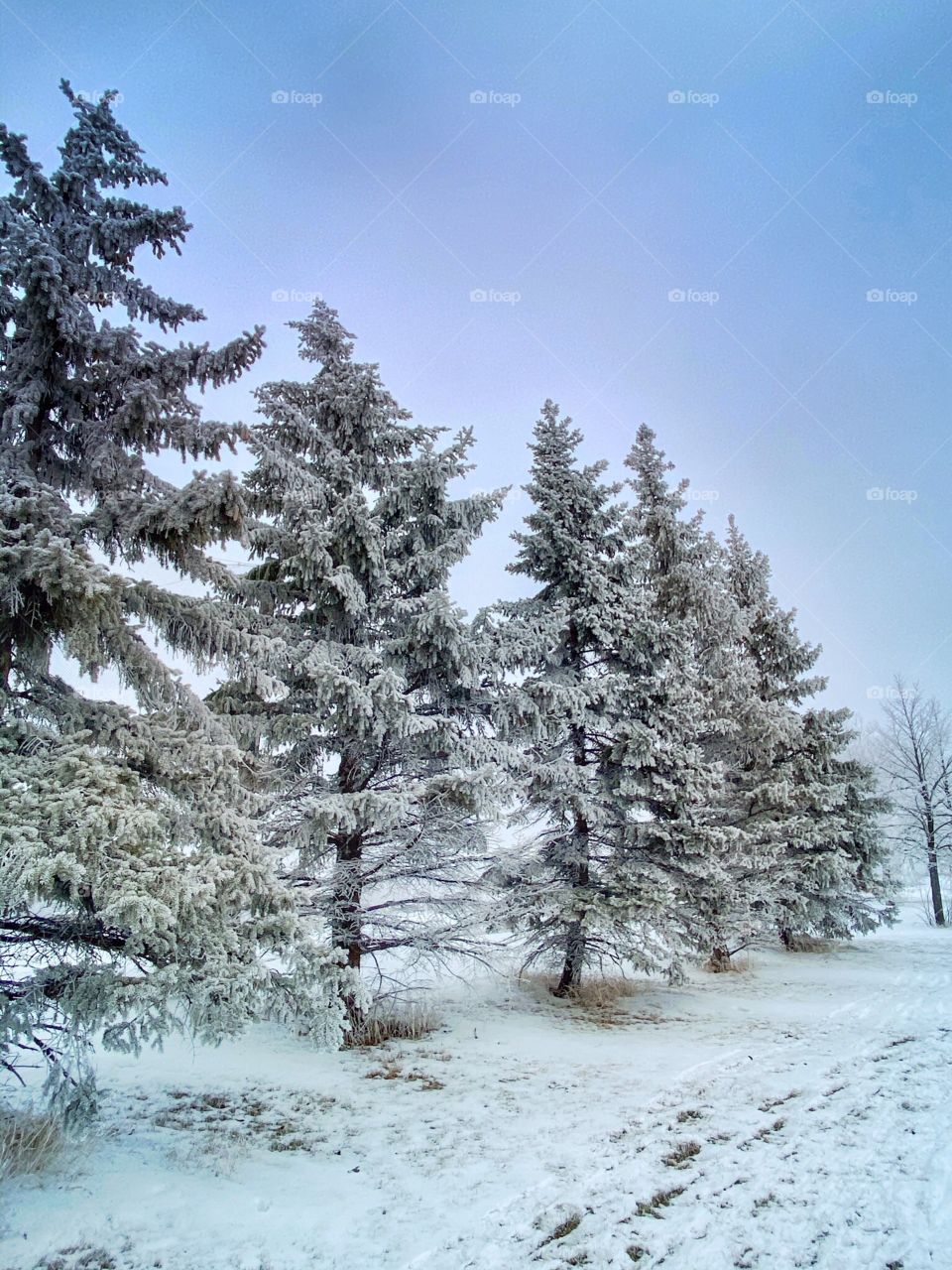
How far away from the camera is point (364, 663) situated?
27.0 ft

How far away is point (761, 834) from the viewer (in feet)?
45.8

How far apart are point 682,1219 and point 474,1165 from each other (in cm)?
165

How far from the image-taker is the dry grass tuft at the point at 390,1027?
8.25 metres

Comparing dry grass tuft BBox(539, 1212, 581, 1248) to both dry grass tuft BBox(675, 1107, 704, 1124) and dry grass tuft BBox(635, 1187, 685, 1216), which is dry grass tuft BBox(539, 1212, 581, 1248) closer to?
dry grass tuft BBox(635, 1187, 685, 1216)

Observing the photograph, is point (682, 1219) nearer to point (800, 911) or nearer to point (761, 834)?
point (761, 834)

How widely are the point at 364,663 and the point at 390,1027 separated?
18.0ft

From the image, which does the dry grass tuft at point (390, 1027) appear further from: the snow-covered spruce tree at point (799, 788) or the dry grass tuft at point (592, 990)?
the snow-covered spruce tree at point (799, 788)

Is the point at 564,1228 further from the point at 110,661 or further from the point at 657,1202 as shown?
the point at 110,661

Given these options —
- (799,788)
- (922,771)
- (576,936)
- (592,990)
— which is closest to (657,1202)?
(576,936)

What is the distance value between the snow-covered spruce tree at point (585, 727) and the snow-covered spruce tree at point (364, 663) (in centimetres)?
133

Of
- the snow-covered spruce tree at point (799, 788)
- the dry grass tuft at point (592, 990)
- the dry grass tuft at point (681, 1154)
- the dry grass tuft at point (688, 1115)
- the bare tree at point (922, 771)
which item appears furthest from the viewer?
the bare tree at point (922, 771)

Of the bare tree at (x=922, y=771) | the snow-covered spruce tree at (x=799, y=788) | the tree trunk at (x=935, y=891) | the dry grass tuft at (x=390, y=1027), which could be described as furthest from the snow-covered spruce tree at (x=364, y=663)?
the tree trunk at (x=935, y=891)

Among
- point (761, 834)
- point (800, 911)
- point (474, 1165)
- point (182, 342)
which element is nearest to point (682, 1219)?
point (474, 1165)

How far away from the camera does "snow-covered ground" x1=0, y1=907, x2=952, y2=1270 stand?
133 inches
